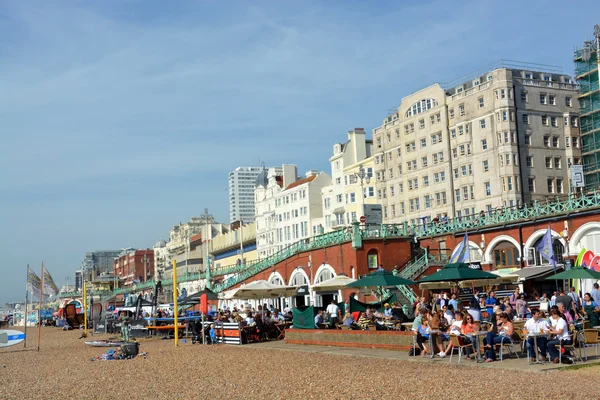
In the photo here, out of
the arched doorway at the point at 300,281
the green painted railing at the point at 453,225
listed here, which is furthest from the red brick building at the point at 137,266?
the arched doorway at the point at 300,281

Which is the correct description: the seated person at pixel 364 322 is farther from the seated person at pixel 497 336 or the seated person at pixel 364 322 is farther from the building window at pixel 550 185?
the building window at pixel 550 185

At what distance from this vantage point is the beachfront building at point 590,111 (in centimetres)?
6450

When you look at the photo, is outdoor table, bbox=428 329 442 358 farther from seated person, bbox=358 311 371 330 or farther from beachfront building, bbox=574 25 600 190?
beachfront building, bbox=574 25 600 190

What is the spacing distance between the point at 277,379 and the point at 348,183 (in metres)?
60.8

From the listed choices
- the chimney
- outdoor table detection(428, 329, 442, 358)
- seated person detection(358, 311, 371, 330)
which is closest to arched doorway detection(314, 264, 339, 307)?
seated person detection(358, 311, 371, 330)

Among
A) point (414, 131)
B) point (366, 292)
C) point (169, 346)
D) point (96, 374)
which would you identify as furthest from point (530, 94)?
point (96, 374)

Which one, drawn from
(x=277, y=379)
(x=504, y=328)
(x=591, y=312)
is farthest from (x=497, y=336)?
(x=277, y=379)

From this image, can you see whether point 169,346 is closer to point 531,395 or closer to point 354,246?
point 354,246

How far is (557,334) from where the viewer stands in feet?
54.8

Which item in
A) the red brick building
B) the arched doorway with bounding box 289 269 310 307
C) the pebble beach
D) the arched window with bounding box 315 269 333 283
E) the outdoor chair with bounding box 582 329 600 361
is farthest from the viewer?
the red brick building

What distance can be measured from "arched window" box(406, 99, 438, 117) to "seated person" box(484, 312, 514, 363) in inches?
2039

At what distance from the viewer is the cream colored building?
2399 inches

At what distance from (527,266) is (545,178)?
24672mm

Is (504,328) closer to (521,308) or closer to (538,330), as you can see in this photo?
(538,330)
